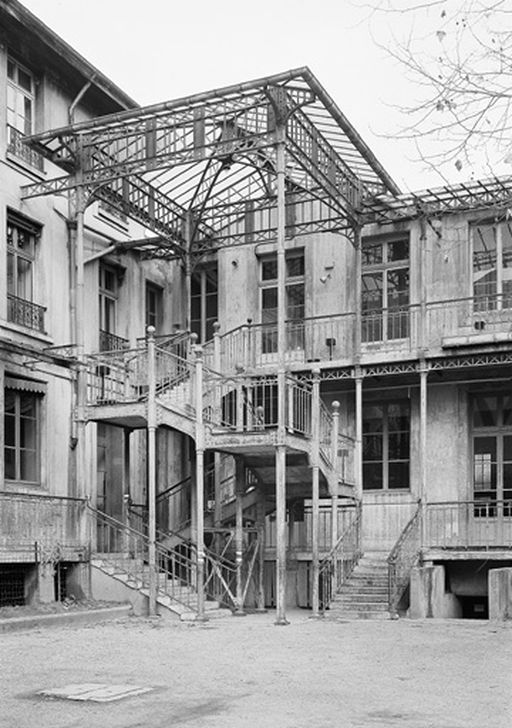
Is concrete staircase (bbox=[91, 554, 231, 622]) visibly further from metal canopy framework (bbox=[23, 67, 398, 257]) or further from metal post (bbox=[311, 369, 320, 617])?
metal canopy framework (bbox=[23, 67, 398, 257])

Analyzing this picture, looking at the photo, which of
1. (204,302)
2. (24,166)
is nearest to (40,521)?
(24,166)

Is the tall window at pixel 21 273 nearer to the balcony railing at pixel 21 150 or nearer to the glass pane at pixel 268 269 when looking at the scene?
the balcony railing at pixel 21 150

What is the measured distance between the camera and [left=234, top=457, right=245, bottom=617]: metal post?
62.2 ft

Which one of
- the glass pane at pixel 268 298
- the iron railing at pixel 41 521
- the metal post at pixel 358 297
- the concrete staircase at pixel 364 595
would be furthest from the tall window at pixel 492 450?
the iron railing at pixel 41 521

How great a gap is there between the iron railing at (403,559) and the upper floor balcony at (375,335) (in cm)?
350

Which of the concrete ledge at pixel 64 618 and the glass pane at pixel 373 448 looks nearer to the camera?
the concrete ledge at pixel 64 618

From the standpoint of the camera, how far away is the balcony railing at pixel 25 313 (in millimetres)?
19297

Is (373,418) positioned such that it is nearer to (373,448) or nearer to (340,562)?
(373,448)

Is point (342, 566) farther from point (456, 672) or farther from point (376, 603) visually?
point (456, 672)

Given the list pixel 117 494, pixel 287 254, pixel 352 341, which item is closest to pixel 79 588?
pixel 117 494

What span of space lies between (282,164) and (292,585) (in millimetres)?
9301

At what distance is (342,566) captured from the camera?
1938 centimetres

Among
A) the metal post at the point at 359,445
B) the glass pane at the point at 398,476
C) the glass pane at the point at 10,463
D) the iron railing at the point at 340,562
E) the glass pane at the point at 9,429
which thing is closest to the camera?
the iron railing at the point at 340,562

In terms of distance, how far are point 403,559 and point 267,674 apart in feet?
30.5
